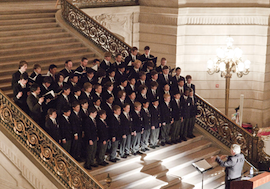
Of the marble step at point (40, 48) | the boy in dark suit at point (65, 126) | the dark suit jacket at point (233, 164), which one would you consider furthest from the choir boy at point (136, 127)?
the marble step at point (40, 48)

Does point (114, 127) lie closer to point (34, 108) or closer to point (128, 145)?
point (128, 145)

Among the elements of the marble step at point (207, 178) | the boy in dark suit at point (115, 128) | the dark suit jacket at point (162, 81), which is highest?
the dark suit jacket at point (162, 81)

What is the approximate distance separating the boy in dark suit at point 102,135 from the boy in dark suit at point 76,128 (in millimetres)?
394

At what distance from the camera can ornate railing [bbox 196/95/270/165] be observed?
9555 mm

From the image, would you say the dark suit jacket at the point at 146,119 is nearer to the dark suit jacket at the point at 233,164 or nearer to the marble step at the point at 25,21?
the dark suit jacket at the point at 233,164

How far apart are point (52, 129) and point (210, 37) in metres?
8.96

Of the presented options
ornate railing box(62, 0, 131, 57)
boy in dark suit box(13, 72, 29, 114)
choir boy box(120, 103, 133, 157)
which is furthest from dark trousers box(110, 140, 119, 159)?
ornate railing box(62, 0, 131, 57)

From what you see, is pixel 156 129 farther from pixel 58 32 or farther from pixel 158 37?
pixel 158 37

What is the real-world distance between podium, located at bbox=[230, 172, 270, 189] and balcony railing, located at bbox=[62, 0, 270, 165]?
1.99 meters

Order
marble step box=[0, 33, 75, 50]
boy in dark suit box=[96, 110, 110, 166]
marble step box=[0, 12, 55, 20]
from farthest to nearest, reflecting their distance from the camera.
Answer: marble step box=[0, 12, 55, 20], marble step box=[0, 33, 75, 50], boy in dark suit box=[96, 110, 110, 166]

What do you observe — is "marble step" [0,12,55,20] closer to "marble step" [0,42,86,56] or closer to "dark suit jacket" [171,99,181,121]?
"marble step" [0,42,86,56]

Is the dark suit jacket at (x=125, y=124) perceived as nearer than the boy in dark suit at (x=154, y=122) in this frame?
Yes

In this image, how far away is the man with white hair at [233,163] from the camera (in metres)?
7.63

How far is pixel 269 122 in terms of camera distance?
601 inches
